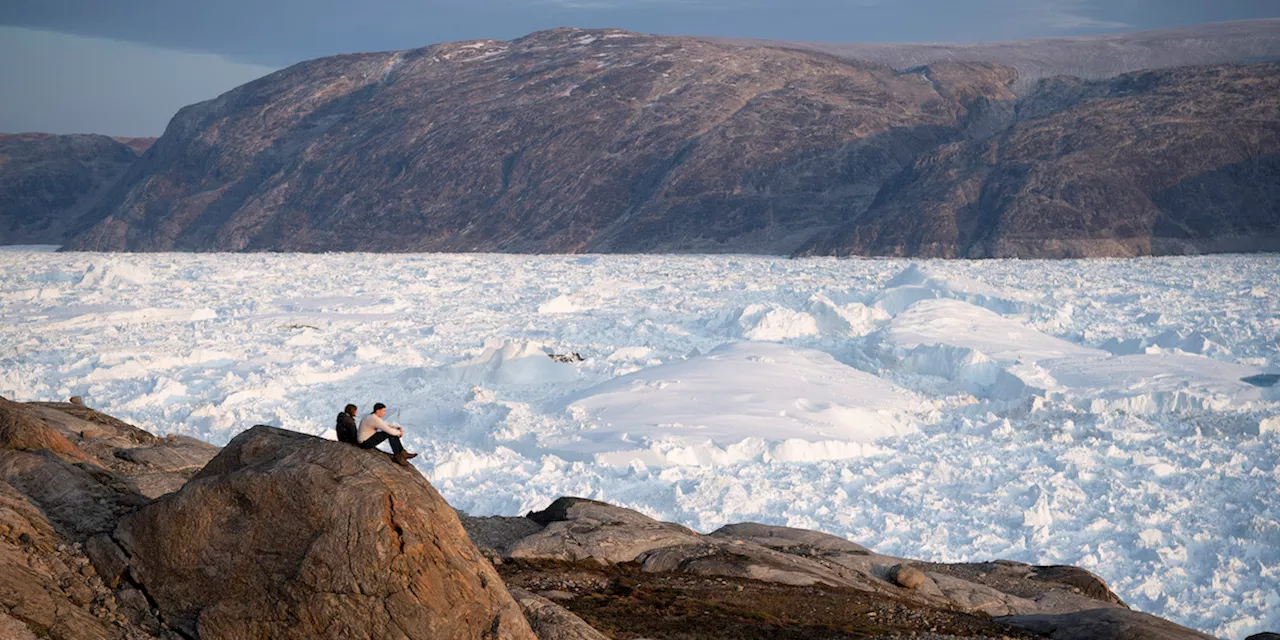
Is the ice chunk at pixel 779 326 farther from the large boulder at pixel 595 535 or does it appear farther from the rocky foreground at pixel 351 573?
the rocky foreground at pixel 351 573

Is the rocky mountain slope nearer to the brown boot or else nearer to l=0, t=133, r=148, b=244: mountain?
l=0, t=133, r=148, b=244: mountain

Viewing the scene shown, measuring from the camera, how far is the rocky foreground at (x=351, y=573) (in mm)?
6316

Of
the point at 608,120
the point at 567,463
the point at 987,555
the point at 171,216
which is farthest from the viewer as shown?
the point at 171,216

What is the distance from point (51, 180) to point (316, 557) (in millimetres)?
102436

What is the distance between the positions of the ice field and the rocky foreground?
4814 millimetres

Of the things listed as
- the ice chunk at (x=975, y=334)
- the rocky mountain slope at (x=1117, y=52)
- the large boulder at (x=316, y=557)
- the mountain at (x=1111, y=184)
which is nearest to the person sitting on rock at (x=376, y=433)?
the large boulder at (x=316, y=557)

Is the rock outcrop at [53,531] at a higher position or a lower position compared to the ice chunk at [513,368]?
higher

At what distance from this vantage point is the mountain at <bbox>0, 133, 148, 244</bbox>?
298 feet

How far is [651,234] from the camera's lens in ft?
228

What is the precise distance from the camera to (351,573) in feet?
20.7

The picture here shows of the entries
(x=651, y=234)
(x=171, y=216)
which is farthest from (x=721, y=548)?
(x=171, y=216)

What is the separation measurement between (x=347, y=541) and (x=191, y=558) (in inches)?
40.1

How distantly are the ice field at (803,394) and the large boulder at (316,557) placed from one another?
7702 millimetres

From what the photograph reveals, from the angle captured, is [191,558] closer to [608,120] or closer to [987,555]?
[987,555]
